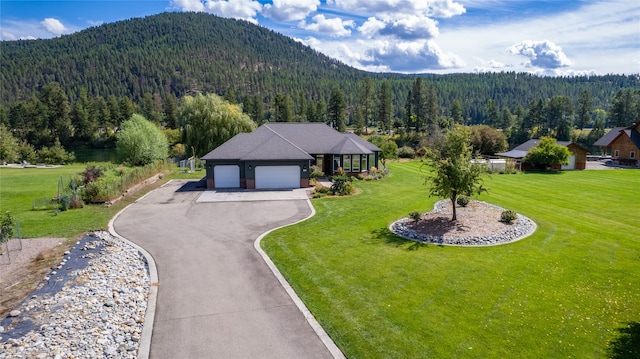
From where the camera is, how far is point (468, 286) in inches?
487

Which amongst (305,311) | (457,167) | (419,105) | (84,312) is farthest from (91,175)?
(419,105)

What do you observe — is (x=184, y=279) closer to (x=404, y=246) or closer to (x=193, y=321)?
(x=193, y=321)

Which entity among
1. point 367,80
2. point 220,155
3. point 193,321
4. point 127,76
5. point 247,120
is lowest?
point 193,321

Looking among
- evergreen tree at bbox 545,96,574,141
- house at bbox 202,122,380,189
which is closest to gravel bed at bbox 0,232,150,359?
house at bbox 202,122,380,189

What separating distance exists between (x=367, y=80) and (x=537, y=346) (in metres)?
89.6

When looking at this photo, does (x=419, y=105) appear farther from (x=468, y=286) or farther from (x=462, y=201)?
(x=468, y=286)

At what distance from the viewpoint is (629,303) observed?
36.9ft

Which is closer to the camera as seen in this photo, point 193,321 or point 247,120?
point 193,321

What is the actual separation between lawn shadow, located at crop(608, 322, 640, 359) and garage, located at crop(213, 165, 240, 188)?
26867 millimetres

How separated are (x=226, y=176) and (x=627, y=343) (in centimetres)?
2763

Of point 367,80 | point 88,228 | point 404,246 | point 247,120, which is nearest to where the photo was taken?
point 404,246

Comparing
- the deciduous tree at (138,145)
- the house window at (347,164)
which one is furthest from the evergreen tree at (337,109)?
the house window at (347,164)

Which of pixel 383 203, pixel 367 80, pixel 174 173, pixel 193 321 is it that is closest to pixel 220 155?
pixel 174 173

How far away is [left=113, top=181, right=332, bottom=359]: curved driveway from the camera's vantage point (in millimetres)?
9438
